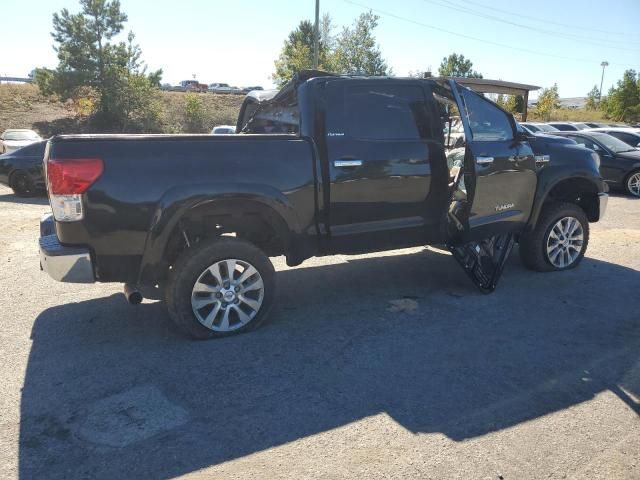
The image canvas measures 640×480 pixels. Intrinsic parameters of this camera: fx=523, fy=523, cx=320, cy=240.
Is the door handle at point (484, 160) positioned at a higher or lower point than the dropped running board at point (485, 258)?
higher

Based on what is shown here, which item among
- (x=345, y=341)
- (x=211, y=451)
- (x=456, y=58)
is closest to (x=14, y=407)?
(x=211, y=451)

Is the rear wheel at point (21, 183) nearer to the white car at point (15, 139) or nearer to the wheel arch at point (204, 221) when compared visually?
the white car at point (15, 139)

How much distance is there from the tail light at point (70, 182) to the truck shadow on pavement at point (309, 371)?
1.09 metres

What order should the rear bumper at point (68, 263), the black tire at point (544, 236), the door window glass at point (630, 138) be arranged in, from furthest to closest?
the door window glass at point (630, 138) < the black tire at point (544, 236) < the rear bumper at point (68, 263)

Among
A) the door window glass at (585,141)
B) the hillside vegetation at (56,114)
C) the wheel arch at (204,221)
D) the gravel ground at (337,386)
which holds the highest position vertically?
the hillside vegetation at (56,114)

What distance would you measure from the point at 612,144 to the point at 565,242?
9.16 m

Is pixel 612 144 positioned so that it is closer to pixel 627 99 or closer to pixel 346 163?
pixel 346 163

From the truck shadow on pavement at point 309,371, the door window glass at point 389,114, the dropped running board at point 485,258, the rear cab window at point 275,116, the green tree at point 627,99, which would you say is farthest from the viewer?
the green tree at point 627,99

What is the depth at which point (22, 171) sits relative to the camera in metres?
12.6

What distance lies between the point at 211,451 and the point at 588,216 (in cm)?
546

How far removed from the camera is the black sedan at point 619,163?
12.7 metres

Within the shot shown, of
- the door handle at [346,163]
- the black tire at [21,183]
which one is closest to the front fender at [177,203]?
the door handle at [346,163]

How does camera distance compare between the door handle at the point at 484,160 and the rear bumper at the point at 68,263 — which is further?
the door handle at the point at 484,160

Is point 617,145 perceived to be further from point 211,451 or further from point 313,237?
point 211,451
